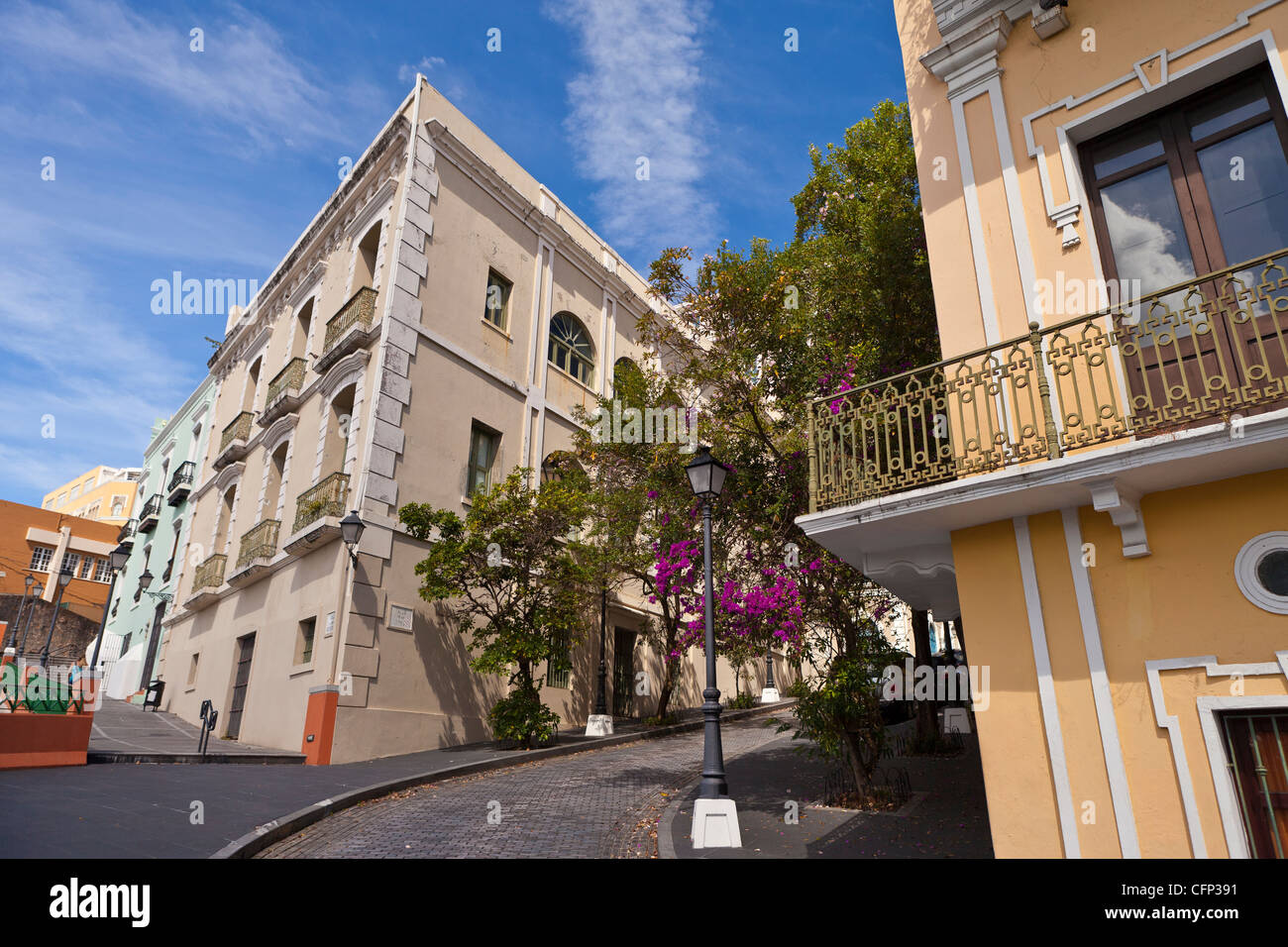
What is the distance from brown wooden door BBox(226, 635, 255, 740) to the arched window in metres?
9.92

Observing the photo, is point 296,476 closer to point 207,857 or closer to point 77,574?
point 207,857

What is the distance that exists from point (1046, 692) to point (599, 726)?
11212 millimetres

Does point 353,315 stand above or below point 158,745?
above

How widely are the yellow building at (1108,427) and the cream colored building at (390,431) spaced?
9.86 metres

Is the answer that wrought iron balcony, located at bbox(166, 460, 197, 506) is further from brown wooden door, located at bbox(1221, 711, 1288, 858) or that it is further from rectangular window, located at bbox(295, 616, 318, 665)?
brown wooden door, located at bbox(1221, 711, 1288, 858)

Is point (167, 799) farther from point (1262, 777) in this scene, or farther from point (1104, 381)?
point (1104, 381)

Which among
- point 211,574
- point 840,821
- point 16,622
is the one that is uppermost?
point 16,622

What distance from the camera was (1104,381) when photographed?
580 cm

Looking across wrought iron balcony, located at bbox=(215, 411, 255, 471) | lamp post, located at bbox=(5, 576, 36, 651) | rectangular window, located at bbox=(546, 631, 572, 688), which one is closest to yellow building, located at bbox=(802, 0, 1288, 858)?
rectangular window, located at bbox=(546, 631, 572, 688)

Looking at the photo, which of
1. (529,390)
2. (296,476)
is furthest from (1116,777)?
(296,476)

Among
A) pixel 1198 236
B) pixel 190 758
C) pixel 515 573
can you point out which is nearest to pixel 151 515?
pixel 190 758

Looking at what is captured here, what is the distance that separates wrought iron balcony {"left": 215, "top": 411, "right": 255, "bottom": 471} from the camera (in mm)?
20875

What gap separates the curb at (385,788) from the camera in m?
6.66

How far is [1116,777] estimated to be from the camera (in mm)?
5066
